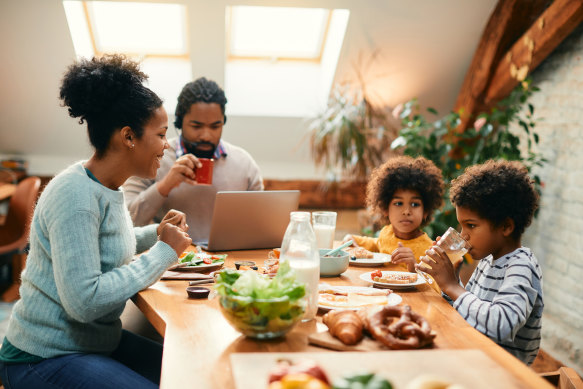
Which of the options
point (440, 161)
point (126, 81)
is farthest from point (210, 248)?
point (440, 161)

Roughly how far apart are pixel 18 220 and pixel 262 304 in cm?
313

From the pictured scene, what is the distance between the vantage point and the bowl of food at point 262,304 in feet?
3.55

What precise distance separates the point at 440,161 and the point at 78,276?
276 cm

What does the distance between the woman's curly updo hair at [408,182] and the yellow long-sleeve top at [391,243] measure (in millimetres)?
150

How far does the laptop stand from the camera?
190cm

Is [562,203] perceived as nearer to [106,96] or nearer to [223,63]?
[223,63]

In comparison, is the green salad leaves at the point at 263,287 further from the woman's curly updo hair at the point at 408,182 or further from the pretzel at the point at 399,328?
the woman's curly updo hair at the point at 408,182

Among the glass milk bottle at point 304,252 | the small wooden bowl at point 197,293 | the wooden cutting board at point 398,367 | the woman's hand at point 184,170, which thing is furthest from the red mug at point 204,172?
the wooden cutting board at point 398,367

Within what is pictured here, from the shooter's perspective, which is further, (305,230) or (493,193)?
(493,193)

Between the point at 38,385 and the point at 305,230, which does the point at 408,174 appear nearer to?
the point at 305,230

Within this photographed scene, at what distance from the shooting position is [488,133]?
3.48 meters

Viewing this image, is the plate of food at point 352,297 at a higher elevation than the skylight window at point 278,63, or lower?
lower

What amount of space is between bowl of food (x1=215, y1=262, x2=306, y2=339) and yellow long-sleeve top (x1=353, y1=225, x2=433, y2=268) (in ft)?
3.76

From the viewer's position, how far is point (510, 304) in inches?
54.5
